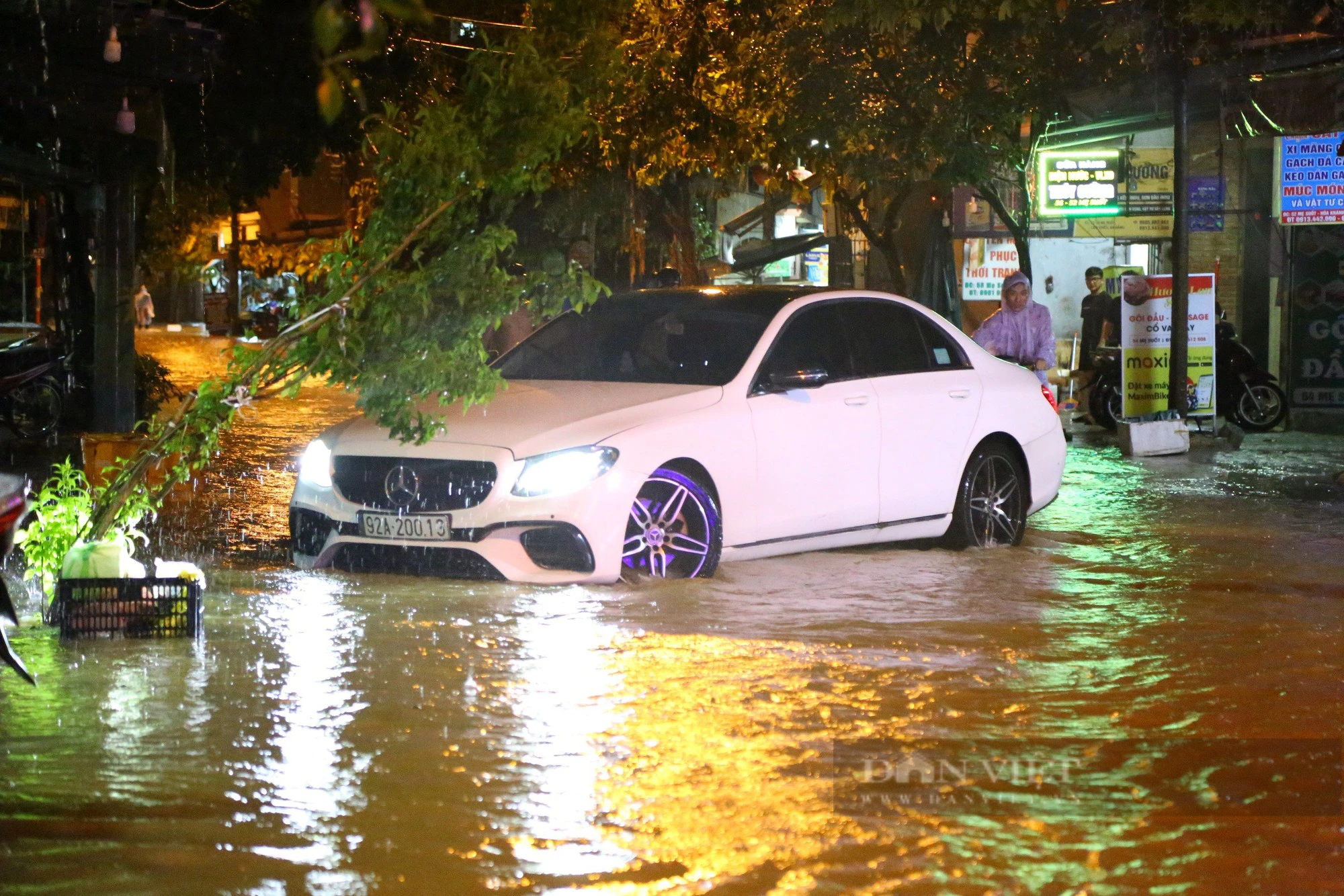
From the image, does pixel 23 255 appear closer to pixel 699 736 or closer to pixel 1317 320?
pixel 699 736

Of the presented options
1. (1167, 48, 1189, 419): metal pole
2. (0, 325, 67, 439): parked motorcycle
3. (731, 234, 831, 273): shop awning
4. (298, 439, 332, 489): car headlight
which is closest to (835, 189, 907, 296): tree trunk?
(1167, 48, 1189, 419): metal pole

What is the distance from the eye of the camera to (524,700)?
602 cm

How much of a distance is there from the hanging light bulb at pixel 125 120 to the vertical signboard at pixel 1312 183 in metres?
13.0

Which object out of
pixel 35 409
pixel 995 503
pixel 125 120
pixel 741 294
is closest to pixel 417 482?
pixel 741 294

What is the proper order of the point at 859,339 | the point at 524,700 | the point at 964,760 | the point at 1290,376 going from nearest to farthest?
the point at 964,760 < the point at 524,700 < the point at 859,339 < the point at 1290,376

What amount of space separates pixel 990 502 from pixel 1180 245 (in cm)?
904

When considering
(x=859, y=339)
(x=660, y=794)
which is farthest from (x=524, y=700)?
(x=859, y=339)

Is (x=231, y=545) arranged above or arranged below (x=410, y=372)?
below

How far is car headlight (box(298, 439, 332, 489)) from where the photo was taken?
27.4 feet

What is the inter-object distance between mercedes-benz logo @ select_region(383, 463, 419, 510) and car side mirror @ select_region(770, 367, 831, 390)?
→ 1.91m

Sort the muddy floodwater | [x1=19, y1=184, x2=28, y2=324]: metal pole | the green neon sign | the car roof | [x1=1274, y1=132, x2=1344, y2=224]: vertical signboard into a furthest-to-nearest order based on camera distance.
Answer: the green neon sign < [x1=1274, y1=132, x2=1344, y2=224]: vertical signboard < [x1=19, y1=184, x2=28, y2=324]: metal pole < the car roof < the muddy floodwater

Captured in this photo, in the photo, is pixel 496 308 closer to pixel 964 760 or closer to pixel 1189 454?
pixel 964 760

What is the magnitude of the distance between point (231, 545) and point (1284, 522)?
6.93 m

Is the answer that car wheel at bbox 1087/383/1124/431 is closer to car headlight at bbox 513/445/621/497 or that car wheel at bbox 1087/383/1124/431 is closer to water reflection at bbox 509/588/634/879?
car headlight at bbox 513/445/621/497
